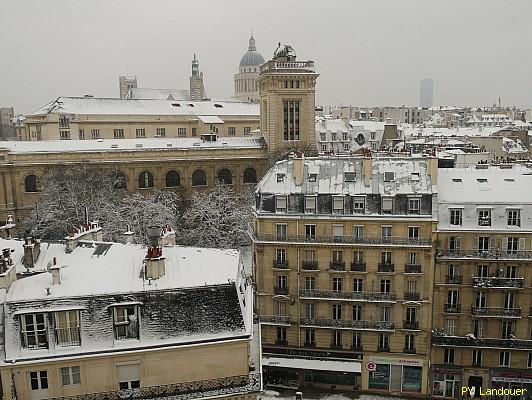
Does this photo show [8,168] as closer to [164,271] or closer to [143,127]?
[143,127]

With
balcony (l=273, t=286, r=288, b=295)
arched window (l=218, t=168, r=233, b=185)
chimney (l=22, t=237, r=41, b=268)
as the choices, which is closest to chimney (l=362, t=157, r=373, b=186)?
balcony (l=273, t=286, r=288, b=295)

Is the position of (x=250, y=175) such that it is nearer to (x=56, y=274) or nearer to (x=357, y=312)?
(x=357, y=312)

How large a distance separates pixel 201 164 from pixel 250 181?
241 inches

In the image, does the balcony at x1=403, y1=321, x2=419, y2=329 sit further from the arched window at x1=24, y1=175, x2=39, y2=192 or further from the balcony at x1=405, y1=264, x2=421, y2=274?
the arched window at x1=24, y1=175, x2=39, y2=192

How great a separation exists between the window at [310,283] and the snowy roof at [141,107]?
50.4 m

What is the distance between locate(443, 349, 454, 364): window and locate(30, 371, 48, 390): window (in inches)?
853

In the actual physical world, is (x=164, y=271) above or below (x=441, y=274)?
above

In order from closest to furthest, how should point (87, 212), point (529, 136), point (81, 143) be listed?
point (87, 212), point (81, 143), point (529, 136)

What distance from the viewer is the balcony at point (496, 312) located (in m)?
28.6

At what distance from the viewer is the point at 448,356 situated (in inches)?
1180

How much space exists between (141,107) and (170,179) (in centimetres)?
2070

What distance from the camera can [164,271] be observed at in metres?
16.9

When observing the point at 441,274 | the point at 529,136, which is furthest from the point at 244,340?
the point at 529,136

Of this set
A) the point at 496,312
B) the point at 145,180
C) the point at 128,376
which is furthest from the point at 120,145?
the point at 128,376
